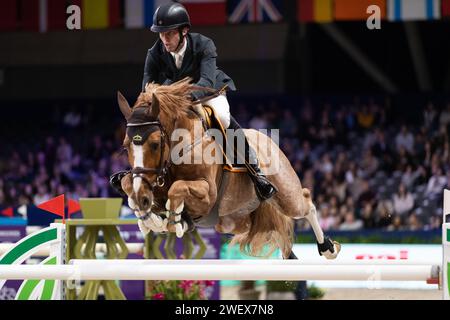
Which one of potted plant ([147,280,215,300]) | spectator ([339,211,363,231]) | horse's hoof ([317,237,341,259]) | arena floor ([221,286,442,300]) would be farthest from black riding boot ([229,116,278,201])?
spectator ([339,211,363,231])

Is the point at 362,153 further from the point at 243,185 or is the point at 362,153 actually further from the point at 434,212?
the point at 243,185

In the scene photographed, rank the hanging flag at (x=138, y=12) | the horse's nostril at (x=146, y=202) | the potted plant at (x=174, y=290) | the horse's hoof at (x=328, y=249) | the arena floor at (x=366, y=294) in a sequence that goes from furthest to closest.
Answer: the hanging flag at (x=138, y=12) < the arena floor at (x=366, y=294) < the potted plant at (x=174, y=290) < the horse's hoof at (x=328, y=249) < the horse's nostril at (x=146, y=202)

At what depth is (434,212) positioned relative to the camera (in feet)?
40.4

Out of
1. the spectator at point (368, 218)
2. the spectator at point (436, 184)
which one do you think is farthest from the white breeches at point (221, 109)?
the spectator at point (436, 184)

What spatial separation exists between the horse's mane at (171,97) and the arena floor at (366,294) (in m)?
3.58

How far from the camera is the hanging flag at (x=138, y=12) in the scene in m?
13.0

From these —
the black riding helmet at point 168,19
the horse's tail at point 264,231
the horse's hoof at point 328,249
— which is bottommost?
the horse's hoof at point 328,249

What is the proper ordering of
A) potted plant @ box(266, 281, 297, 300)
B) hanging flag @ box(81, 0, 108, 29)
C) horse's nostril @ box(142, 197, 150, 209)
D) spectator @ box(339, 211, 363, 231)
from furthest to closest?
hanging flag @ box(81, 0, 108, 29), spectator @ box(339, 211, 363, 231), potted plant @ box(266, 281, 297, 300), horse's nostril @ box(142, 197, 150, 209)

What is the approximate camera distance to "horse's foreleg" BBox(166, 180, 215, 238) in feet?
15.3

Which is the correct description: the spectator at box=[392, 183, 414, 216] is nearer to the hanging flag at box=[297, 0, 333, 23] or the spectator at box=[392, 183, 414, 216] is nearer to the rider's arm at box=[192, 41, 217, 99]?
the hanging flag at box=[297, 0, 333, 23]

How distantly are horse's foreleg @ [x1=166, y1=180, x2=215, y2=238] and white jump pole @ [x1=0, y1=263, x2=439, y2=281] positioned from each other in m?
0.48

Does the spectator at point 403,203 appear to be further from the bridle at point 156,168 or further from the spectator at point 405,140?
the bridle at point 156,168

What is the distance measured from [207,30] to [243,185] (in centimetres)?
1037
